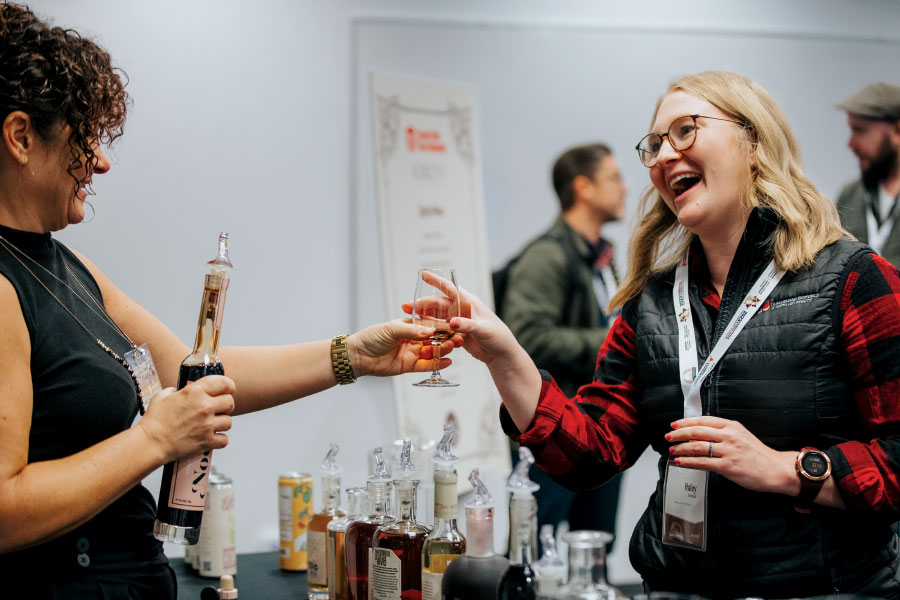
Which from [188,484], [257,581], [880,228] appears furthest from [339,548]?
[880,228]

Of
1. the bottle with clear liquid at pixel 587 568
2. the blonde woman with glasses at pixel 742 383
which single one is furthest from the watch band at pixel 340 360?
the bottle with clear liquid at pixel 587 568

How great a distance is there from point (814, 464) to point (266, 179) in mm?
2803

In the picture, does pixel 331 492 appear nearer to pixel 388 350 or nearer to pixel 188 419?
pixel 388 350

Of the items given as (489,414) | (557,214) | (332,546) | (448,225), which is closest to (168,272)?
(448,225)

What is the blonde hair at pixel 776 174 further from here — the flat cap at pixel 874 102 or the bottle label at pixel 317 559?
the flat cap at pixel 874 102

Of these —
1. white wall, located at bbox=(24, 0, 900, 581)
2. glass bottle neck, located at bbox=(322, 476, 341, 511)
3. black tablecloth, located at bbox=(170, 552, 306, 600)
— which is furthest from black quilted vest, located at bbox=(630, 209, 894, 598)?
white wall, located at bbox=(24, 0, 900, 581)

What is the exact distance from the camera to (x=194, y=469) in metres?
1.38

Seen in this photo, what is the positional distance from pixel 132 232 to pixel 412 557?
2.62 metres

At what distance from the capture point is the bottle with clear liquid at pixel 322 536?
179 cm

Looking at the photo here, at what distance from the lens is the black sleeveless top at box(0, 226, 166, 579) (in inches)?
54.5

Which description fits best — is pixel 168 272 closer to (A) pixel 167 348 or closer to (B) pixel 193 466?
(A) pixel 167 348

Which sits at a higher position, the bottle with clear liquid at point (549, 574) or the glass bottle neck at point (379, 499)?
the glass bottle neck at point (379, 499)

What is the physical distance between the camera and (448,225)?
3812 mm

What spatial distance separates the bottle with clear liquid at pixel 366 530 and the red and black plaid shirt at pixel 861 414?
14.4 inches
